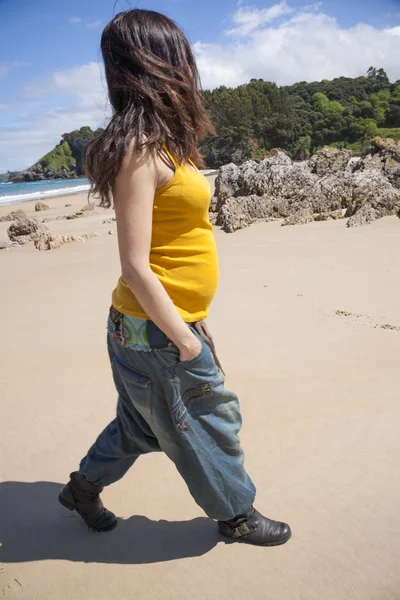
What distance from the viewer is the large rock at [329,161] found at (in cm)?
991

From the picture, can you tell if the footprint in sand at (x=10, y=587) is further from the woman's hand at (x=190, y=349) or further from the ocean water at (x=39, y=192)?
the ocean water at (x=39, y=192)

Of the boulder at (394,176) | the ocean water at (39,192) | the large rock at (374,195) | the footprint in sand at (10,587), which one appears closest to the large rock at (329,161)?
the boulder at (394,176)

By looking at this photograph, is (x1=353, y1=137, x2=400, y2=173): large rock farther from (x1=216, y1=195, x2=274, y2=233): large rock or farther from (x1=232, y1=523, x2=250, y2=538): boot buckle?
(x1=232, y1=523, x2=250, y2=538): boot buckle

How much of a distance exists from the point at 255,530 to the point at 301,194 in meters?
7.57

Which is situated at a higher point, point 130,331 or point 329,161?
point 329,161

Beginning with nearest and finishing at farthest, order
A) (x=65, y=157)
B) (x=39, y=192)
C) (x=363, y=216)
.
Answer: (x=363, y=216) → (x=39, y=192) → (x=65, y=157)

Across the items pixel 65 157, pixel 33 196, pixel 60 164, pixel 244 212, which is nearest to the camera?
pixel 244 212

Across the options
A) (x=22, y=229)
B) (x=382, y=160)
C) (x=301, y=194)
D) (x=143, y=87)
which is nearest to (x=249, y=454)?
(x=143, y=87)

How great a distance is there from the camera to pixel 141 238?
134 centimetres

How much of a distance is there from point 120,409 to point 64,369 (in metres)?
1.61

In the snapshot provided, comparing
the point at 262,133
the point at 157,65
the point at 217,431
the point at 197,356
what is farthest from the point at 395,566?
the point at 262,133

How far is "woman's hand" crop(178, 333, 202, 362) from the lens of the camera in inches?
56.1

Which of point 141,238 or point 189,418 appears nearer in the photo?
point 141,238

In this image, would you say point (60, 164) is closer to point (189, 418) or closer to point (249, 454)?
point (249, 454)
